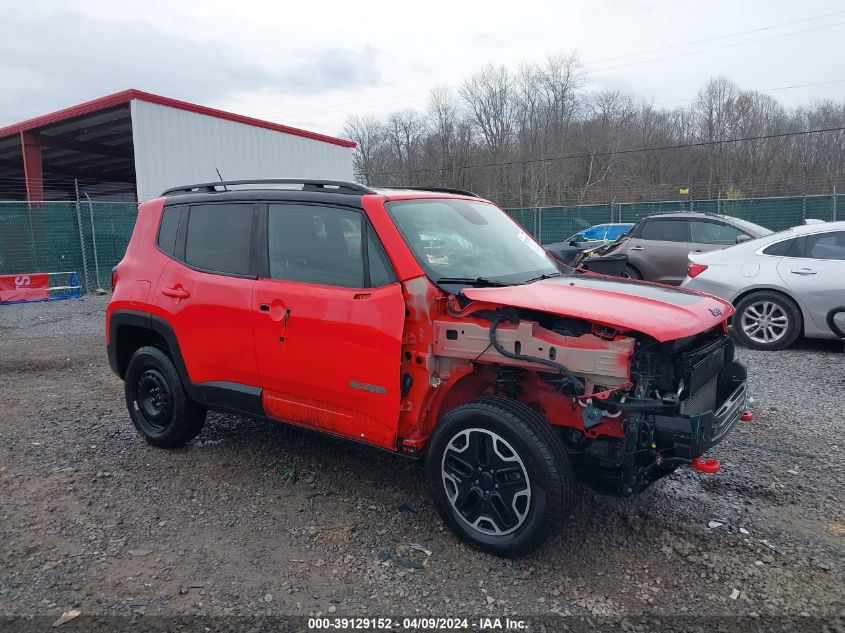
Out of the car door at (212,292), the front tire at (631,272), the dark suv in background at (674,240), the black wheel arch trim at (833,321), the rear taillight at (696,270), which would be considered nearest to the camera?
the car door at (212,292)

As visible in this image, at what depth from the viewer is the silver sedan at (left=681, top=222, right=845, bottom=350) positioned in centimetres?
728

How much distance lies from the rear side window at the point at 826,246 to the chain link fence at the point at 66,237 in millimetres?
14601

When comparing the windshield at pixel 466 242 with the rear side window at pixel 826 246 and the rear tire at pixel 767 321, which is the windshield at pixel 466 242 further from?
the rear side window at pixel 826 246

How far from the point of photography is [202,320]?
4359mm

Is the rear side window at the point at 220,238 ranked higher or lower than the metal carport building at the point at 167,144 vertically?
lower

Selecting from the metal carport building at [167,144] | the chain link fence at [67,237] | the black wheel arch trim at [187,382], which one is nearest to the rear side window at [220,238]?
the black wheel arch trim at [187,382]

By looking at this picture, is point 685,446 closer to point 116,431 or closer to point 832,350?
point 116,431

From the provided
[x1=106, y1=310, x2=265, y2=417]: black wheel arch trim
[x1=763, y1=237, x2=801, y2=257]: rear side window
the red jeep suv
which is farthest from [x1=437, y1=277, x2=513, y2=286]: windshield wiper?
[x1=763, y1=237, x2=801, y2=257]: rear side window

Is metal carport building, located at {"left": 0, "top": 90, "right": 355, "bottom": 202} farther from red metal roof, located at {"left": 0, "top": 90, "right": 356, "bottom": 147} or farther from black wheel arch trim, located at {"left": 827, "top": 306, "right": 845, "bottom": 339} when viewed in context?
black wheel arch trim, located at {"left": 827, "top": 306, "right": 845, "bottom": 339}

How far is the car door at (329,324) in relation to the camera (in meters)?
3.52

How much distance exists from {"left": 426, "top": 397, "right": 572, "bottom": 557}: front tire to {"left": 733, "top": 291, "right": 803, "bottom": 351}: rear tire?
5.67 m

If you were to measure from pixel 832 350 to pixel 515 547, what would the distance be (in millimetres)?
6254

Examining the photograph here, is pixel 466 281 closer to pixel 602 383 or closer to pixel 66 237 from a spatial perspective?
pixel 602 383

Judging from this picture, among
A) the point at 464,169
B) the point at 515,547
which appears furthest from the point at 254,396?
the point at 464,169
